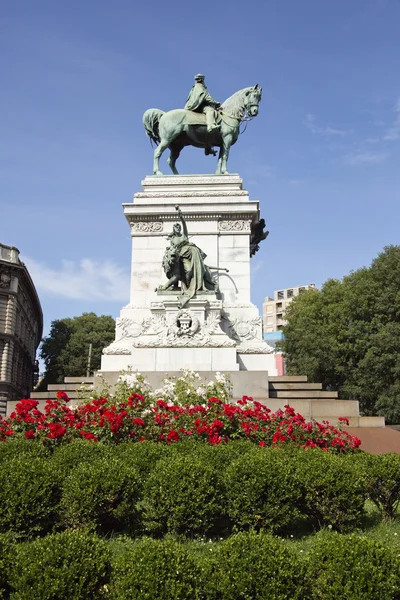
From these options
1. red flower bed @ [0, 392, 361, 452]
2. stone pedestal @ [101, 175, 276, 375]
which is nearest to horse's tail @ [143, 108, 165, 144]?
stone pedestal @ [101, 175, 276, 375]

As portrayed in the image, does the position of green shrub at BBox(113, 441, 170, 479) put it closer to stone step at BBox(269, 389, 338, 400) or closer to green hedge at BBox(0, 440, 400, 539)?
green hedge at BBox(0, 440, 400, 539)

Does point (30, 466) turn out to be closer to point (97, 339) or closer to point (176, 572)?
point (176, 572)

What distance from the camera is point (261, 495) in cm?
703

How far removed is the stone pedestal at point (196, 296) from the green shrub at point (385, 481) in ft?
31.4

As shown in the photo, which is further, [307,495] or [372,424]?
[372,424]

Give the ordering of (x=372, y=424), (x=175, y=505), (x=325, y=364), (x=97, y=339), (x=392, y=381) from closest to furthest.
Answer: (x=175, y=505)
(x=372, y=424)
(x=392, y=381)
(x=325, y=364)
(x=97, y=339)

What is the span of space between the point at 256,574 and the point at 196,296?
13886 mm

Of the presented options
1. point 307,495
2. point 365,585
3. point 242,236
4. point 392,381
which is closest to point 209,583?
point 365,585

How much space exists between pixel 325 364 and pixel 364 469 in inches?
1372

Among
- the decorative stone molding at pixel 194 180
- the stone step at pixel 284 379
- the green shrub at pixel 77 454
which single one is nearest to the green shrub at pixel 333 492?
the green shrub at pixel 77 454

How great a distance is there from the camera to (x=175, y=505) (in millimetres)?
6824

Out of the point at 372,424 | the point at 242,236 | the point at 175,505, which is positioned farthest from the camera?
the point at 242,236

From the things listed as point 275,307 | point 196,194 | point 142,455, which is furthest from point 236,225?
point 275,307

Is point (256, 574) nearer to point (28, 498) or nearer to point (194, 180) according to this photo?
point (28, 498)
